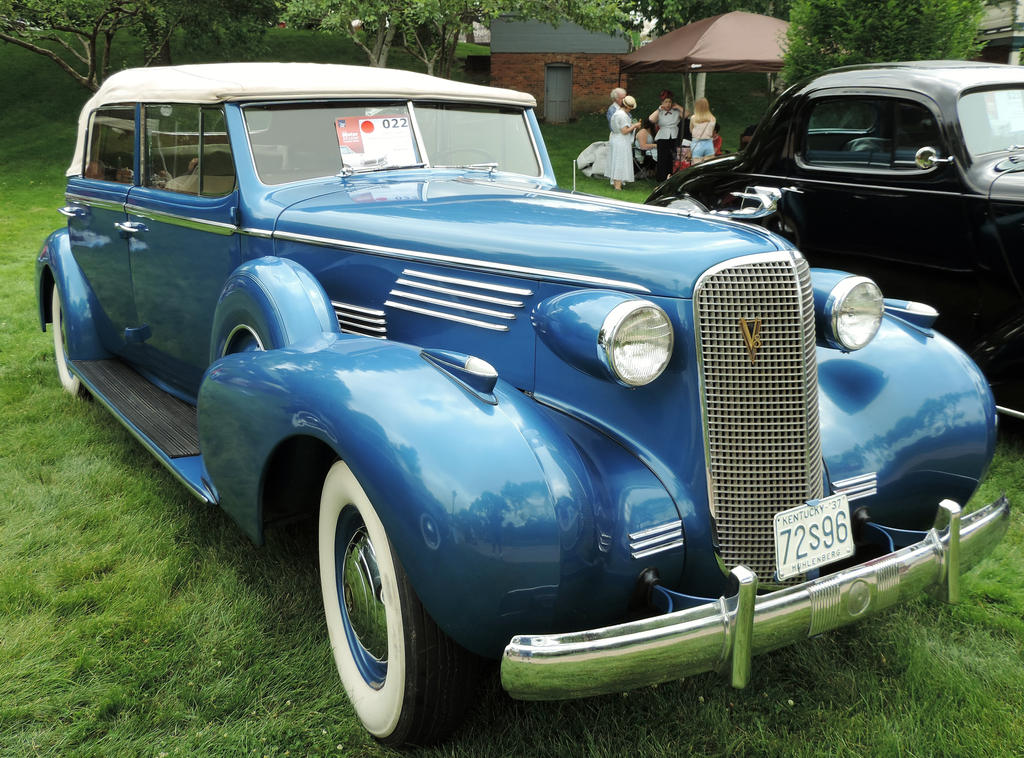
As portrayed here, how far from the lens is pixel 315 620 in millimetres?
2768

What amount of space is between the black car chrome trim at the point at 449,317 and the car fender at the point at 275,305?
0.22 metres

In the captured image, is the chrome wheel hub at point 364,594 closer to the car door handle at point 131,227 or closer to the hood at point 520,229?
the hood at point 520,229

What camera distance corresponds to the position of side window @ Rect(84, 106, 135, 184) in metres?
4.09

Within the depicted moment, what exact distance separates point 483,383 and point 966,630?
1.90 metres

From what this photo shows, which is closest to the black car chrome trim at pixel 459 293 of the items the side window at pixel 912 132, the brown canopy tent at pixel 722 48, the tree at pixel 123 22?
the side window at pixel 912 132

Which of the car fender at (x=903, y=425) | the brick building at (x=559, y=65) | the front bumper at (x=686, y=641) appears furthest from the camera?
the brick building at (x=559, y=65)

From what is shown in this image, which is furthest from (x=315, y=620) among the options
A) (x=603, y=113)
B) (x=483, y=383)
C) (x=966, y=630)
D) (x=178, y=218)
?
(x=603, y=113)

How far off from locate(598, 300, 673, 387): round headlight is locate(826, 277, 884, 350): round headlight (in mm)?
687

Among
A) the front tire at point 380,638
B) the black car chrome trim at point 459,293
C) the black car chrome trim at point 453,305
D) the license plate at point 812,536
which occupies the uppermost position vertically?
the black car chrome trim at point 459,293

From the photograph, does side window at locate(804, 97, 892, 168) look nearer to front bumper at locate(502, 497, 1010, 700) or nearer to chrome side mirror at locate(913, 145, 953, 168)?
chrome side mirror at locate(913, 145, 953, 168)

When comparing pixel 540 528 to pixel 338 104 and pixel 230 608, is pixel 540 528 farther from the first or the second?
pixel 338 104

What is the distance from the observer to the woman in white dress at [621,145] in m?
13.4

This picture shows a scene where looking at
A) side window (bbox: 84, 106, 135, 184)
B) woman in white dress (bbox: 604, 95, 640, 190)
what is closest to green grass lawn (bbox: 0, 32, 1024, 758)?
side window (bbox: 84, 106, 135, 184)

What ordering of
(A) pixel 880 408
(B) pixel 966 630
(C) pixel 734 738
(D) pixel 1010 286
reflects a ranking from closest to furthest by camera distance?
1. (C) pixel 734 738
2. (A) pixel 880 408
3. (B) pixel 966 630
4. (D) pixel 1010 286
